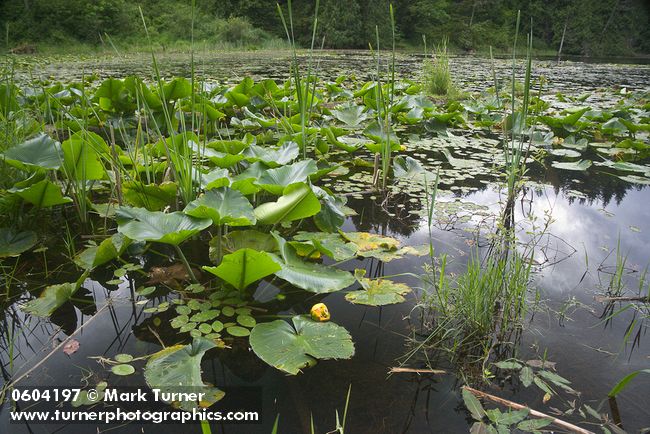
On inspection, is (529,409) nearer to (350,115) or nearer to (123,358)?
(123,358)

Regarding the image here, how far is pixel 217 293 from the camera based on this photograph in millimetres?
1083

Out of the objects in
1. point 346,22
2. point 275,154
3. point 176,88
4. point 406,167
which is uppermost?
point 346,22

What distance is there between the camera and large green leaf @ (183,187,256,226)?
3.37 ft

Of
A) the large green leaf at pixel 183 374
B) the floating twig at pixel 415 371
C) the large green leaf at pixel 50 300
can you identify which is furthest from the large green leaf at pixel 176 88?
the floating twig at pixel 415 371

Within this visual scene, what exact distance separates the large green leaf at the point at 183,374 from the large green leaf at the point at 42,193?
701mm

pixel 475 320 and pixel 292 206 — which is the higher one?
pixel 292 206

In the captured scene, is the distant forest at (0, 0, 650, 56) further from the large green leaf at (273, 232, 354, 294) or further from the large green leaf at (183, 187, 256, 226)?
the large green leaf at (273, 232, 354, 294)

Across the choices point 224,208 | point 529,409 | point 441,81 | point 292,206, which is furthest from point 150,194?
point 441,81

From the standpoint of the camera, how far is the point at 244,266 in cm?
93

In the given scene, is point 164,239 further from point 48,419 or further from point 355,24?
point 355,24

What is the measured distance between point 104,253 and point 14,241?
0.35 m

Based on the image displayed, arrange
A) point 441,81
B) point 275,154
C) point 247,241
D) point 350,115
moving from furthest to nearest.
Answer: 1. point 441,81
2. point 350,115
3. point 275,154
4. point 247,241

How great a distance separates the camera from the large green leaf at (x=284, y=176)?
4.21 ft

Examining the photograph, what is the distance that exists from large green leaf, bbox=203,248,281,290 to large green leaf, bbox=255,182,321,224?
0.83ft
